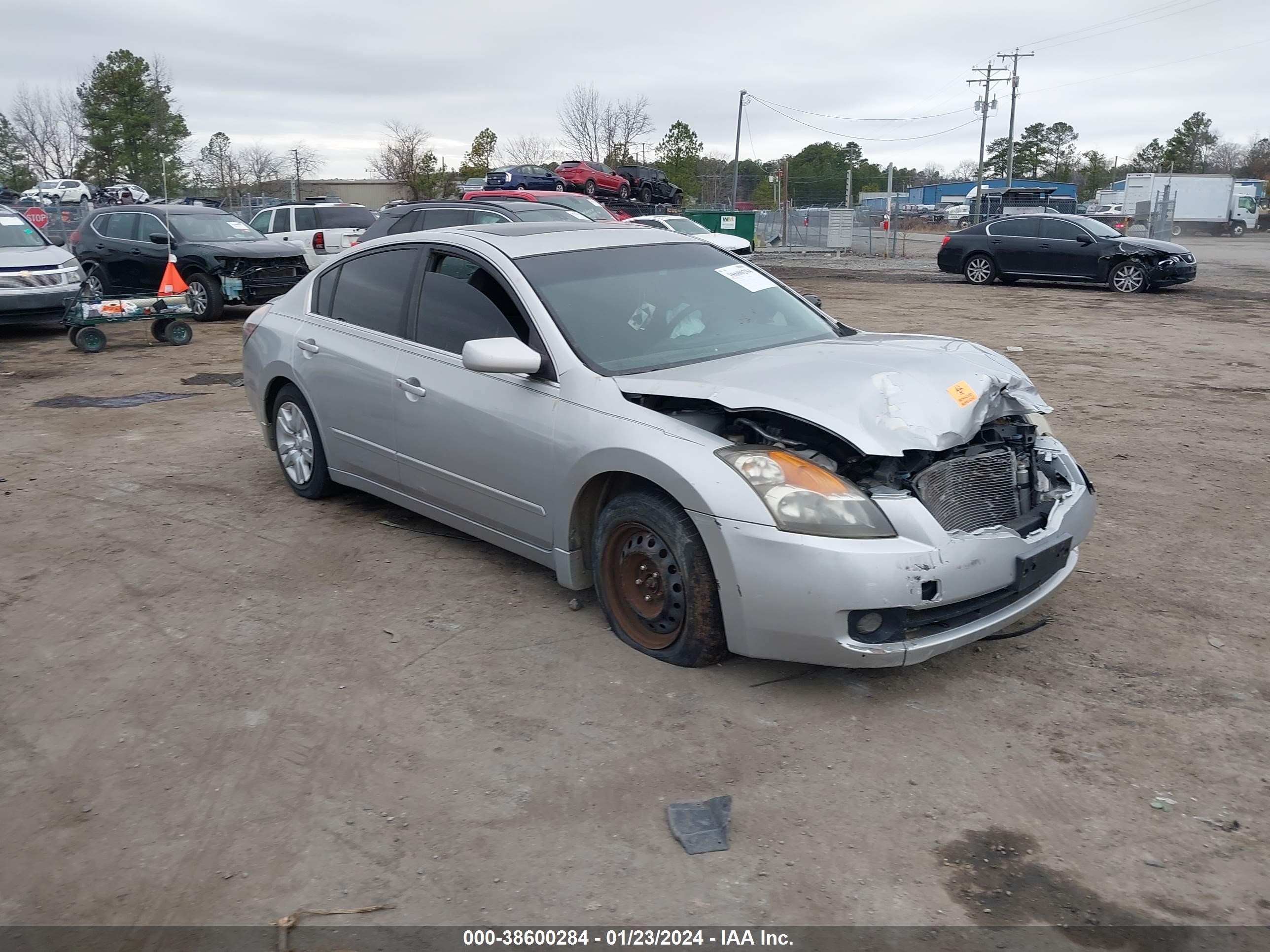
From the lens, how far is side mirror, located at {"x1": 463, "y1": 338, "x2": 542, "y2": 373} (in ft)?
14.0

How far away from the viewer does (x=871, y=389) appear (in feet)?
12.9

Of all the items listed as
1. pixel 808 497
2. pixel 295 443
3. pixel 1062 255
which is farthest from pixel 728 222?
pixel 808 497

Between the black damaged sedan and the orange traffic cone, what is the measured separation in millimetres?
15675

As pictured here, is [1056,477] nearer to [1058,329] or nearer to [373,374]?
[373,374]

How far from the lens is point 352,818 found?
314 centimetres

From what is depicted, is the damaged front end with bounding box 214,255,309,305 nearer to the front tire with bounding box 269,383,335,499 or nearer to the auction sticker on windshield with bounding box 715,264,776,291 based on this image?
the front tire with bounding box 269,383,335,499

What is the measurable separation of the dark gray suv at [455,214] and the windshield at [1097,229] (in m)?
12.1

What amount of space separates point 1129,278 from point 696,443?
1887 centimetres

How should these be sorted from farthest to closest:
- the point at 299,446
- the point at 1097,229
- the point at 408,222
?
the point at 1097,229 < the point at 408,222 < the point at 299,446

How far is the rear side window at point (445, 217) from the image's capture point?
41.0 feet

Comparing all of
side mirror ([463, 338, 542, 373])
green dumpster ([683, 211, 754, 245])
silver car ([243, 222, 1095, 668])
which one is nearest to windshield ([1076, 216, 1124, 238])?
green dumpster ([683, 211, 754, 245])

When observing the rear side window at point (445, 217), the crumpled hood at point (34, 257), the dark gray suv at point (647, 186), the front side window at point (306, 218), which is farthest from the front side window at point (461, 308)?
the dark gray suv at point (647, 186)

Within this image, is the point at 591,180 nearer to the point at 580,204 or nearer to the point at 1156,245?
the point at 580,204

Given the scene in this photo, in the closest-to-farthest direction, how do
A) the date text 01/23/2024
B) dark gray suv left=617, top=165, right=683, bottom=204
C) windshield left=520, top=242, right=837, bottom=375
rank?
1. the date text 01/23/2024
2. windshield left=520, top=242, right=837, bottom=375
3. dark gray suv left=617, top=165, right=683, bottom=204
